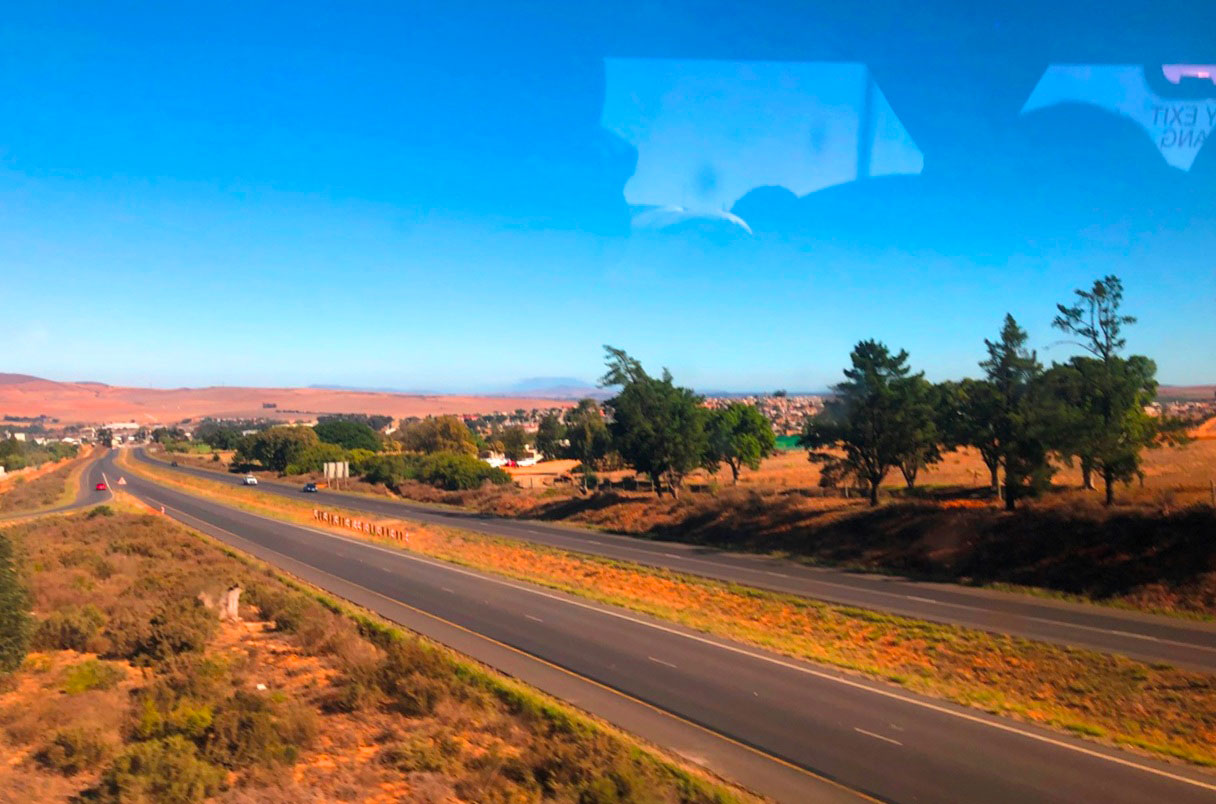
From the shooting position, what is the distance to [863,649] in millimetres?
18906

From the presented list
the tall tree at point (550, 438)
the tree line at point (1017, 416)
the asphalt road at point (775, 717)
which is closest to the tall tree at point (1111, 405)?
the tree line at point (1017, 416)

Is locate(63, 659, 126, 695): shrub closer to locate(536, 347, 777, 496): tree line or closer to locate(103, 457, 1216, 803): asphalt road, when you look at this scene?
locate(103, 457, 1216, 803): asphalt road

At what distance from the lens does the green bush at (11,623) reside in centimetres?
1608

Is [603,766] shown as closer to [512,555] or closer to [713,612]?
[713,612]

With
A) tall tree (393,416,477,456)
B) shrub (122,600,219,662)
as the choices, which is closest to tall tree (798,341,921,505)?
shrub (122,600,219,662)

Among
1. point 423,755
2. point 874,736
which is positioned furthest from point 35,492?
point 874,736

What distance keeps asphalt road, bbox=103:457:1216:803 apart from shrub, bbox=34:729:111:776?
7.15 metres

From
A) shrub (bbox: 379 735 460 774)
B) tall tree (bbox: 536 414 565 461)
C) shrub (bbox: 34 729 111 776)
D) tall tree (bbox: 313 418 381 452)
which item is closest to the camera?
shrub (bbox: 34 729 111 776)

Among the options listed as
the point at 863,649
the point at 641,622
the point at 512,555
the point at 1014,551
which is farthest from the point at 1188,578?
the point at 512,555

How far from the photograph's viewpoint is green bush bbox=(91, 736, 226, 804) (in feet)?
31.8

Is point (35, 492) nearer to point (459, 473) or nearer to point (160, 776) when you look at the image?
point (459, 473)

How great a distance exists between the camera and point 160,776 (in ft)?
33.3

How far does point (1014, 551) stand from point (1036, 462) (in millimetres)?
4945

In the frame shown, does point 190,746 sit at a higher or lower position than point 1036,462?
lower
